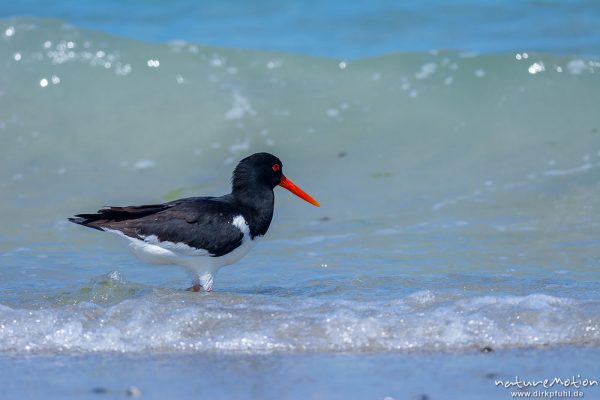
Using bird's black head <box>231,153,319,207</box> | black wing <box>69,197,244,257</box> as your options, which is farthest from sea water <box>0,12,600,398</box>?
bird's black head <box>231,153,319,207</box>

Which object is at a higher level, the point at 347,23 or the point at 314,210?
the point at 347,23

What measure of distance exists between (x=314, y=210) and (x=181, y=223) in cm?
262

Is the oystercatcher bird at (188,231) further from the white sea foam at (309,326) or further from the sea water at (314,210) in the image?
the white sea foam at (309,326)

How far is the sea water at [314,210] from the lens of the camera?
5.16m

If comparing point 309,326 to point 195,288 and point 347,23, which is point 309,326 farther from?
point 347,23

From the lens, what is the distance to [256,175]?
6945mm

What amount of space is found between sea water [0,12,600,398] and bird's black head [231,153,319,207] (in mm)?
622

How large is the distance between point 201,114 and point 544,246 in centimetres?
472

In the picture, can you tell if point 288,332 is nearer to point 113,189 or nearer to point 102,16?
point 113,189

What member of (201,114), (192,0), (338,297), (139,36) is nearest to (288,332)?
(338,297)

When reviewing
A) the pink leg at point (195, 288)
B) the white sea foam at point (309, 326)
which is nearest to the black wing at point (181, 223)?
the pink leg at point (195, 288)

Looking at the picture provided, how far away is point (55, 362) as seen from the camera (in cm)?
503

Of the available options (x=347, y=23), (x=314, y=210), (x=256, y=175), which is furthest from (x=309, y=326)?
(x=347, y=23)

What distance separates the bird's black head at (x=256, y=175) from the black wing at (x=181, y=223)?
0.37 meters
